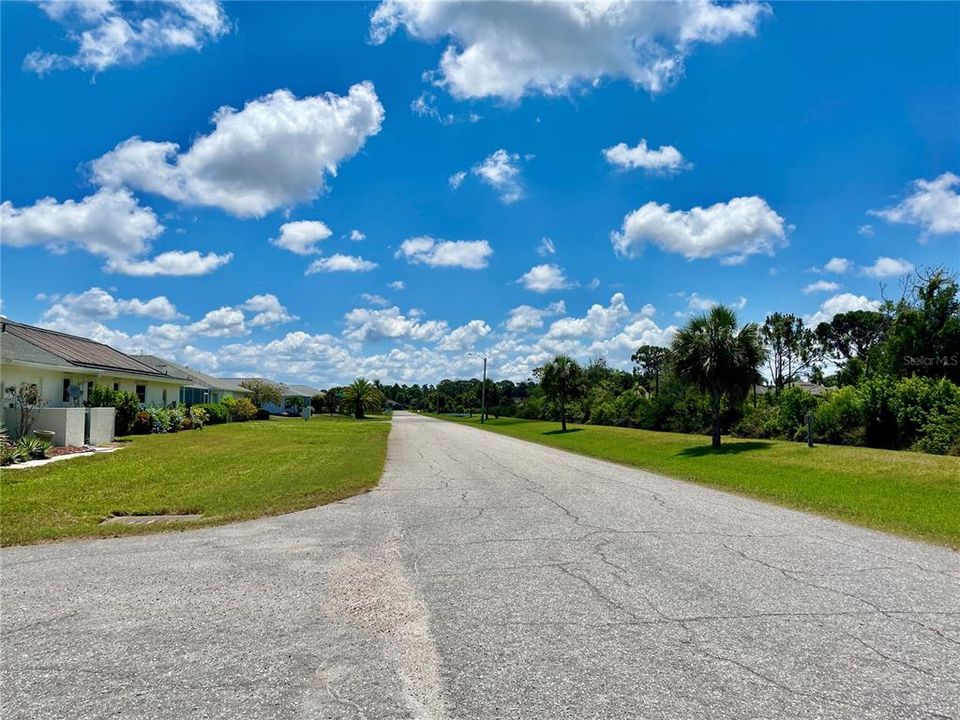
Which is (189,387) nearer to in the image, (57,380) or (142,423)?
(142,423)

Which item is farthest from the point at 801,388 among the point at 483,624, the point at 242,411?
the point at 242,411

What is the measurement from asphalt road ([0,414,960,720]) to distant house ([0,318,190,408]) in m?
17.4

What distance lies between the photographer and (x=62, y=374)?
81.3 ft

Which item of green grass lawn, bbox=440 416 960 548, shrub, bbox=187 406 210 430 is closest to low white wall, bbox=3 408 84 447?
shrub, bbox=187 406 210 430

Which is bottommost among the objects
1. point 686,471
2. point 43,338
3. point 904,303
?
point 686,471

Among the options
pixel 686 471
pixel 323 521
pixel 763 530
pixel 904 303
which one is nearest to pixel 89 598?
pixel 323 521

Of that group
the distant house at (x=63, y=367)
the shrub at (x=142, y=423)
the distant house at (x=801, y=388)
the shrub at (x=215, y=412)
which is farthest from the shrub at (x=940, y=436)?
the shrub at (x=215, y=412)

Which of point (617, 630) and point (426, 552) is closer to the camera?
point (617, 630)

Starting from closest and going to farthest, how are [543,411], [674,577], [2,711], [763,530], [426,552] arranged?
[2,711] < [674,577] < [426,552] < [763,530] < [543,411]

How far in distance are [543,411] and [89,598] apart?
208ft

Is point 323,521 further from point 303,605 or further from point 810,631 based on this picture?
point 810,631

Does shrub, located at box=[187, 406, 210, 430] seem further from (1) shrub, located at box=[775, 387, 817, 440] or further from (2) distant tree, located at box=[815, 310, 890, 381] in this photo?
(2) distant tree, located at box=[815, 310, 890, 381]

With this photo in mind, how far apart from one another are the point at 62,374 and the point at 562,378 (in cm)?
3137

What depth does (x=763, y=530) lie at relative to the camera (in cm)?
846
